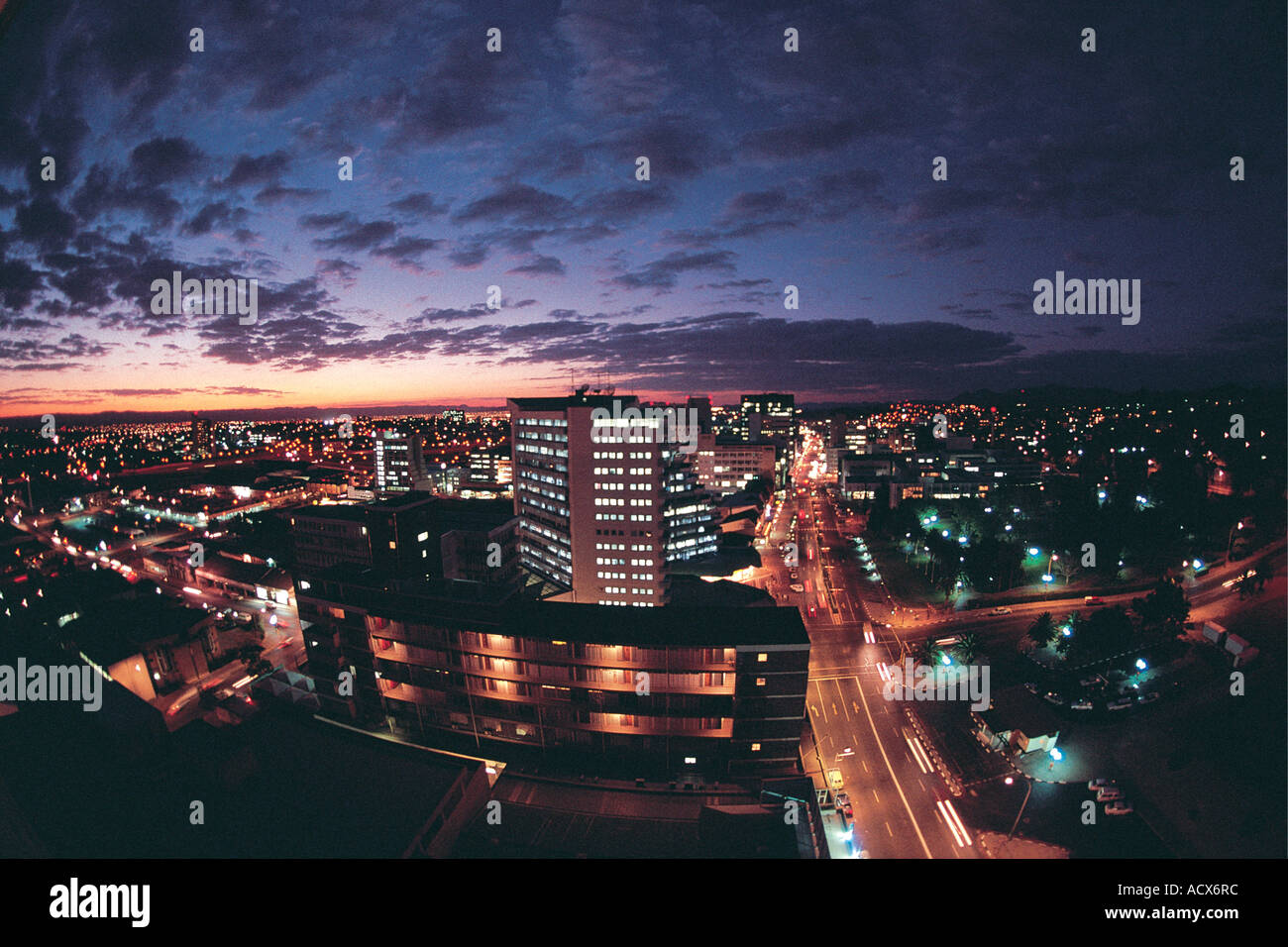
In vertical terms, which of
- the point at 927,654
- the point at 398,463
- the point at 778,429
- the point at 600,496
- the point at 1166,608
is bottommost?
the point at 927,654

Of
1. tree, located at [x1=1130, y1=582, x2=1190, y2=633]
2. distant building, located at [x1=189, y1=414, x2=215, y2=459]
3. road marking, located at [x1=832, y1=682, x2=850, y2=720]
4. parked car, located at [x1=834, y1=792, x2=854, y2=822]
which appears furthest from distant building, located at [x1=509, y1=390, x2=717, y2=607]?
distant building, located at [x1=189, y1=414, x2=215, y2=459]

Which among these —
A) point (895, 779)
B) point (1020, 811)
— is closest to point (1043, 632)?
point (1020, 811)

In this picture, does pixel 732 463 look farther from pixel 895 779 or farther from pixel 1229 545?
pixel 895 779

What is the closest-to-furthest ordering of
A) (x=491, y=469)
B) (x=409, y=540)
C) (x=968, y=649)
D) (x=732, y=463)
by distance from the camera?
(x=968, y=649)
(x=409, y=540)
(x=732, y=463)
(x=491, y=469)

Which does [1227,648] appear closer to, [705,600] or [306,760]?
[705,600]
